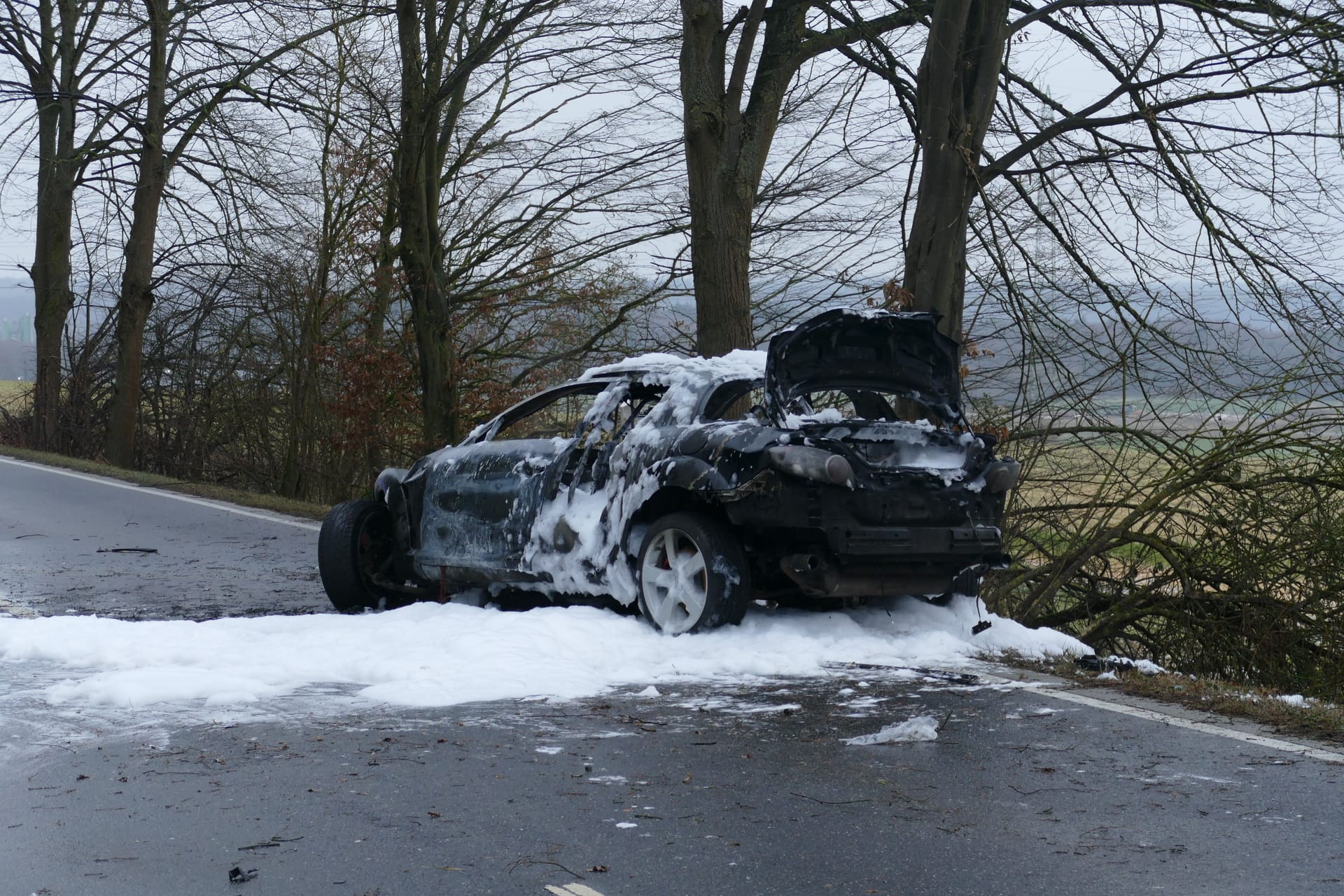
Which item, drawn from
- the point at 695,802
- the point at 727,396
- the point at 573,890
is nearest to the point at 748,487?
Result: the point at 727,396

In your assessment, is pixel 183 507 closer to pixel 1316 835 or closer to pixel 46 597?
pixel 46 597

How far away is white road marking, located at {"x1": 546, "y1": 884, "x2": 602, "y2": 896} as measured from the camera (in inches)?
146

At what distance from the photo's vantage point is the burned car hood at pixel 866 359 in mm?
7398

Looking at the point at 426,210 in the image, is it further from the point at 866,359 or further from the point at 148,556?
the point at 866,359

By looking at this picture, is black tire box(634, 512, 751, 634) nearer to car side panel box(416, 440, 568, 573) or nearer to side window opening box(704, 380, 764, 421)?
side window opening box(704, 380, 764, 421)

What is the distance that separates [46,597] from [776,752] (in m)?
6.58

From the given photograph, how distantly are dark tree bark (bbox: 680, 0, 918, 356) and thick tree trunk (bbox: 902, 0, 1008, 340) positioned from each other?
1714 millimetres

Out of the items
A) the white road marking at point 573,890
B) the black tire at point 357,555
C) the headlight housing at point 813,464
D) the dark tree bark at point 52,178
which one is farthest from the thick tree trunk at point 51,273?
the white road marking at point 573,890

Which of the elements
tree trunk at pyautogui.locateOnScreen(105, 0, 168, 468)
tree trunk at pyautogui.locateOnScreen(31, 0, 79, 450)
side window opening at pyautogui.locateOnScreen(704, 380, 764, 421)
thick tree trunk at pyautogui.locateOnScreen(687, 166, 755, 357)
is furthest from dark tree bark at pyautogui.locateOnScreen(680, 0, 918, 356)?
tree trunk at pyautogui.locateOnScreen(31, 0, 79, 450)

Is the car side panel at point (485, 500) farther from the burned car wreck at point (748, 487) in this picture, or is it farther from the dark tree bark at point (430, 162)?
the dark tree bark at point (430, 162)

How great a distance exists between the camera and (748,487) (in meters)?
7.14

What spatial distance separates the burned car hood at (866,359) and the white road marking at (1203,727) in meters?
1.98

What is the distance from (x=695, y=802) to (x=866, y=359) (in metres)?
3.65

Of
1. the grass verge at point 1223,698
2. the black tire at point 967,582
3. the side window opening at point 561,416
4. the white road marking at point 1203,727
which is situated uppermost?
the side window opening at point 561,416
